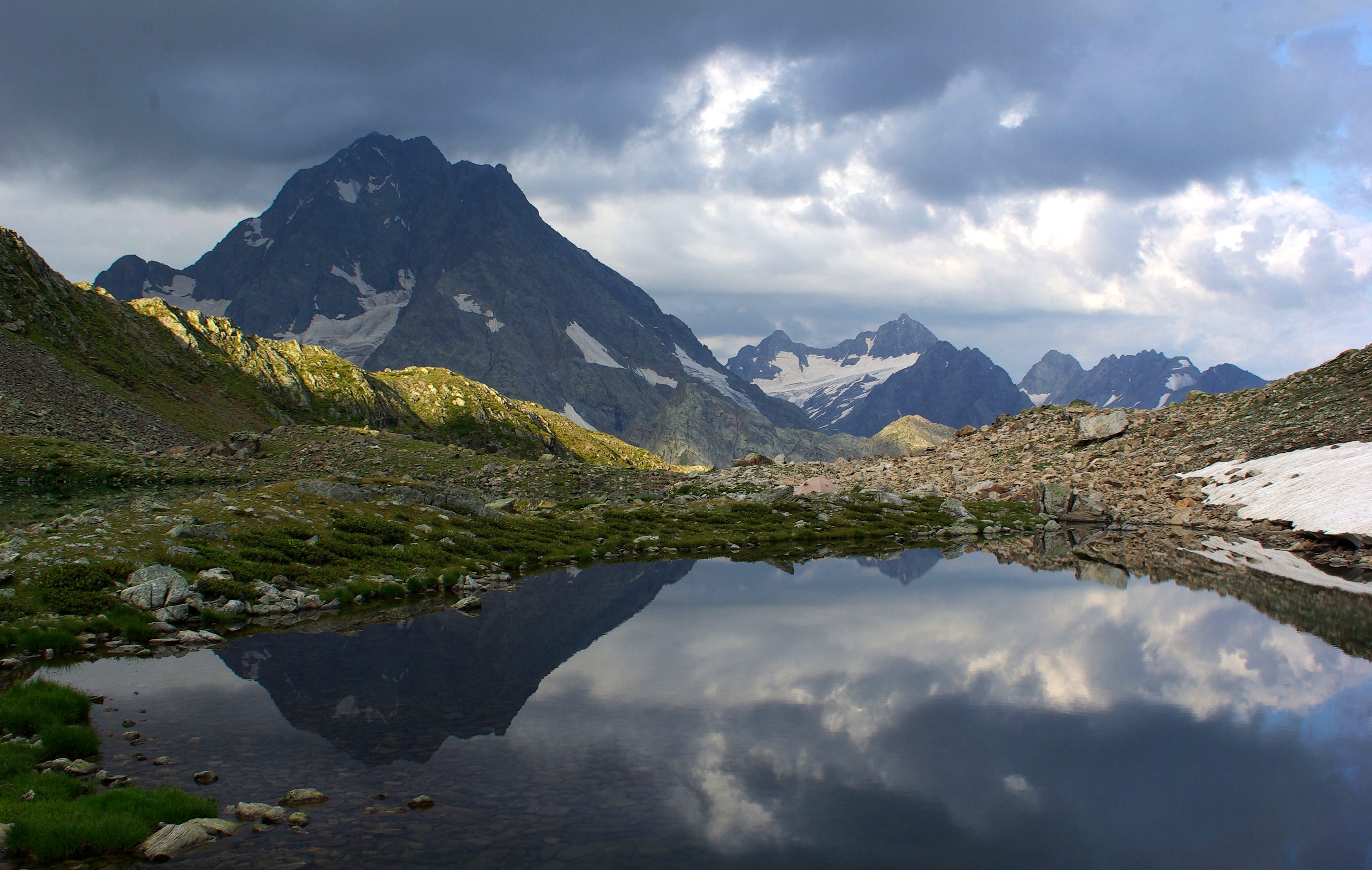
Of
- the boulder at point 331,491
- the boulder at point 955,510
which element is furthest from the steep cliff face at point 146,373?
the boulder at point 955,510

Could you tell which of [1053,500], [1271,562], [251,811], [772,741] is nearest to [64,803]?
[251,811]

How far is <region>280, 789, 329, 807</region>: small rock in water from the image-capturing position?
1234cm

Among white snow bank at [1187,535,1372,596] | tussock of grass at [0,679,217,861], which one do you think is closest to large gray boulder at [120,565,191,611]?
tussock of grass at [0,679,217,861]

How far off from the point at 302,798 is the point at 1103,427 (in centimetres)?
8925

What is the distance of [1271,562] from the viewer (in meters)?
42.0

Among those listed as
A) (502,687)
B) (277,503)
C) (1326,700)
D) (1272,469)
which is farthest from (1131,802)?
(1272,469)

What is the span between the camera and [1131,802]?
1330 cm

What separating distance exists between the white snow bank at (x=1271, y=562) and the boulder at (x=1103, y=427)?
3185 cm

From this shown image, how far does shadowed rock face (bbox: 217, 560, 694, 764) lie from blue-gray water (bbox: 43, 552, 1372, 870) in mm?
103

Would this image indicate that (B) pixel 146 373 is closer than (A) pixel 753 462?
No

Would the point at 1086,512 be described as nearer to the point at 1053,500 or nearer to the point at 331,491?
the point at 1053,500

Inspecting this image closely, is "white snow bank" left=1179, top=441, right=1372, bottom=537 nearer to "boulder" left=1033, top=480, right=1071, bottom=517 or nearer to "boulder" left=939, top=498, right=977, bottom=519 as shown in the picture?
"boulder" left=1033, top=480, right=1071, bottom=517

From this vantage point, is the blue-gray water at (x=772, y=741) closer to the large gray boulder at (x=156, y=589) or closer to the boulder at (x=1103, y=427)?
the large gray boulder at (x=156, y=589)

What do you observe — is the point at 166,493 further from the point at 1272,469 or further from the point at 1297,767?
the point at 1272,469
